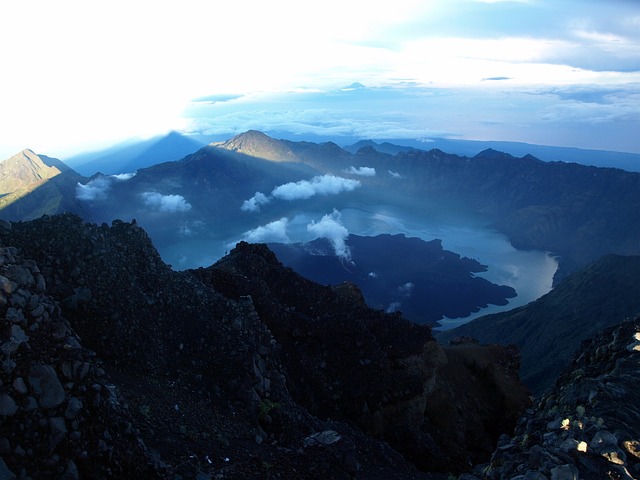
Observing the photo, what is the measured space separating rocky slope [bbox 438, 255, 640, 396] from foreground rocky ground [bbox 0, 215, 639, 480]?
48129 millimetres

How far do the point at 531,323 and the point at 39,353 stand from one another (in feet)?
307

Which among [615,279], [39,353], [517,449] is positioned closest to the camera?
[39,353]

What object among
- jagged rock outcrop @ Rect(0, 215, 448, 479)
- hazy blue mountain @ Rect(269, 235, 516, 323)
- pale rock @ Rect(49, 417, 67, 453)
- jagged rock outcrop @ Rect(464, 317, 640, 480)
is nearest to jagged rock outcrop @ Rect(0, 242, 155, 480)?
pale rock @ Rect(49, 417, 67, 453)

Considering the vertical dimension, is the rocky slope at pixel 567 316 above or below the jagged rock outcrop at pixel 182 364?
below

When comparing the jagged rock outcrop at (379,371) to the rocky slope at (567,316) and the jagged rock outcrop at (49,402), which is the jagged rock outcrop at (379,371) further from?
the rocky slope at (567,316)

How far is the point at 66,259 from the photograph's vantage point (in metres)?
11.7

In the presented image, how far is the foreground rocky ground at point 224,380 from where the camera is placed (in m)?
6.91

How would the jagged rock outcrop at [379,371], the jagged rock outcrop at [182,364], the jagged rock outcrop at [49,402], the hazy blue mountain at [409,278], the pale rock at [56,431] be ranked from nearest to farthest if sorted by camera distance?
the jagged rock outcrop at [49,402], the pale rock at [56,431], the jagged rock outcrop at [182,364], the jagged rock outcrop at [379,371], the hazy blue mountain at [409,278]

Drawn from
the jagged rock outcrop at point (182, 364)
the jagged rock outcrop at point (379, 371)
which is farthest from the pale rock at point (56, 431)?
the jagged rock outcrop at point (379, 371)

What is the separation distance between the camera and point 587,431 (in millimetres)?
7801

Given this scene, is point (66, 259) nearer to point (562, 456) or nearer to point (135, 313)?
point (135, 313)

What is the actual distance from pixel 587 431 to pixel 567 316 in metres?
88.7

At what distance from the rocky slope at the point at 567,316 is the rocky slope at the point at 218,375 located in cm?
4746

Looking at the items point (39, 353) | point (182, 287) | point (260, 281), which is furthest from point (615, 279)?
point (39, 353)
